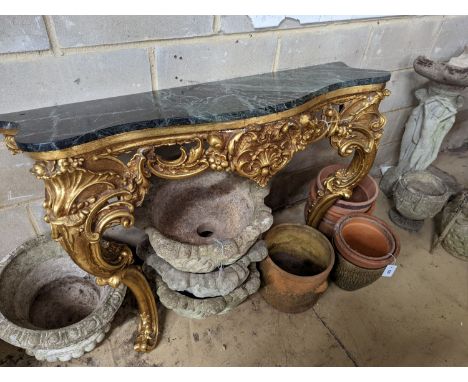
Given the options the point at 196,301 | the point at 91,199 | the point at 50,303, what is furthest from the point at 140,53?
the point at 50,303

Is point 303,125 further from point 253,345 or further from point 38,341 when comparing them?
point 38,341

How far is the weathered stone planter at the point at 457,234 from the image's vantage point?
1759 mm

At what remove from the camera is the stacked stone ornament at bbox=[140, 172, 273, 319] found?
1.10 m

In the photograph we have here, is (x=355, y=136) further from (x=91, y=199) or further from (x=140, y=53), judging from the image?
(x=91, y=199)

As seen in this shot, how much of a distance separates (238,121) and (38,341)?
97 cm

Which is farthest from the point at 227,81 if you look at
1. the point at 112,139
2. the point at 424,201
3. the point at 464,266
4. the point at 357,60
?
the point at 464,266

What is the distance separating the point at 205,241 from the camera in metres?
1.42

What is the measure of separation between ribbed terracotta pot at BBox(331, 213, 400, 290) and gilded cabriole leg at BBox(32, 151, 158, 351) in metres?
1.02

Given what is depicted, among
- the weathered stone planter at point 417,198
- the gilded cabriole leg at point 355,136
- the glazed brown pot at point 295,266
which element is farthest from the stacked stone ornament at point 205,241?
the weathered stone planter at point 417,198

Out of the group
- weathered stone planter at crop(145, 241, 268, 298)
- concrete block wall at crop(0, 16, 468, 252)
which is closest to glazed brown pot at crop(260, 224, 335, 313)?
weathered stone planter at crop(145, 241, 268, 298)

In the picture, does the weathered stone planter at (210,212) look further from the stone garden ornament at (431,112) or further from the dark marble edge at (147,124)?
the stone garden ornament at (431,112)

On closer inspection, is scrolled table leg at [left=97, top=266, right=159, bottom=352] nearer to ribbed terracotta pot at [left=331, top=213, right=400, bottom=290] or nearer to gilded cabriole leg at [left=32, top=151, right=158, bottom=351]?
gilded cabriole leg at [left=32, top=151, right=158, bottom=351]

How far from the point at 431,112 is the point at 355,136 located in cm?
88

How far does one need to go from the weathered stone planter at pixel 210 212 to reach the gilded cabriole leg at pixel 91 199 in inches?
8.3
